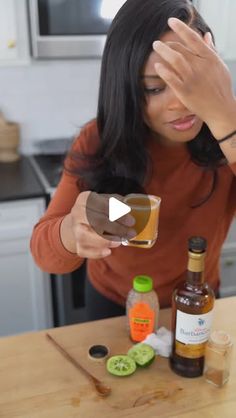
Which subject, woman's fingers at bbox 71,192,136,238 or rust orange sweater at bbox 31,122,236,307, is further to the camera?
rust orange sweater at bbox 31,122,236,307

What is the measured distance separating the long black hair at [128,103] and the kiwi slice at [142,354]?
38 cm

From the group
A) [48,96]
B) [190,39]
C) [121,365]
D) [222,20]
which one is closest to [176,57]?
[190,39]

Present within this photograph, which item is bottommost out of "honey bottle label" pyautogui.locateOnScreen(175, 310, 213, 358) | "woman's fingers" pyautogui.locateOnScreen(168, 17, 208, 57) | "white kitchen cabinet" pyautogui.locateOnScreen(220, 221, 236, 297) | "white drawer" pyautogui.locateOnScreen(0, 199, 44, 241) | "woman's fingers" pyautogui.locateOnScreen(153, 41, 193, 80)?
"white kitchen cabinet" pyautogui.locateOnScreen(220, 221, 236, 297)

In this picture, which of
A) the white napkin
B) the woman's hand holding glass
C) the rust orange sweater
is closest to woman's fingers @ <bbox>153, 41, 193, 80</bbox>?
the woman's hand holding glass

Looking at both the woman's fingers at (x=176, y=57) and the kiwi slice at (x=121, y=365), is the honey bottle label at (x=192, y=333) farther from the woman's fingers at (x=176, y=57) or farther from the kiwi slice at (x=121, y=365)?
the woman's fingers at (x=176, y=57)

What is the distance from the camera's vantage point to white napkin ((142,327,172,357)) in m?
0.99

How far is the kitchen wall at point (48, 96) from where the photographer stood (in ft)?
8.04

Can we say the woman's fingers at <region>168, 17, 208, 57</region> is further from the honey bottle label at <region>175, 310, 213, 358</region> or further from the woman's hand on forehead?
the honey bottle label at <region>175, 310, 213, 358</region>

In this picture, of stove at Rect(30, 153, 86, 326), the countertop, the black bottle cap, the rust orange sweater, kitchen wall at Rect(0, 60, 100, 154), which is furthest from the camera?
kitchen wall at Rect(0, 60, 100, 154)

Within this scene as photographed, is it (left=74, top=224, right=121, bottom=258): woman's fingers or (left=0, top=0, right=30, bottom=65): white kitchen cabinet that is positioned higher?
(left=0, top=0, right=30, bottom=65): white kitchen cabinet

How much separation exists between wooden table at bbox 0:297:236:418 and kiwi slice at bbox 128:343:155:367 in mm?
16

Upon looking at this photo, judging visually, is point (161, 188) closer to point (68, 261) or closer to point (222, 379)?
point (68, 261)

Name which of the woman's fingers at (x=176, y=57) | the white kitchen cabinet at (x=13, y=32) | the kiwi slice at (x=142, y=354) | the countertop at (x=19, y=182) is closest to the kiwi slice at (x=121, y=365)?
the kiwi slice at (x=142, y=354)

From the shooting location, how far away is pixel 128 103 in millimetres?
1057
